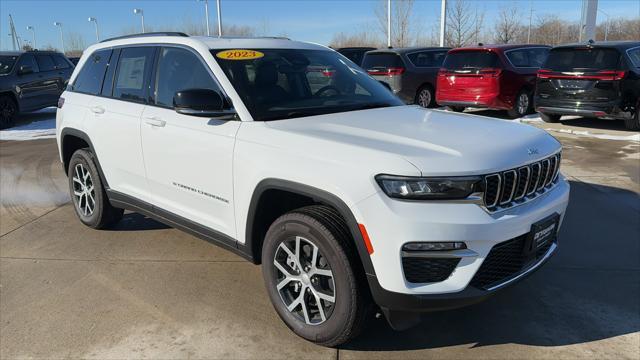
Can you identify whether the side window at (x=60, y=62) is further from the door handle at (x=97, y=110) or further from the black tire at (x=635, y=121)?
the black tire at (x=635, y=121)

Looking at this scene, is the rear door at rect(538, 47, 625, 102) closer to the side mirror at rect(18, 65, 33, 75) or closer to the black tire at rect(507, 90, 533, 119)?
the black tire at rect(507, 90, 533, 119)

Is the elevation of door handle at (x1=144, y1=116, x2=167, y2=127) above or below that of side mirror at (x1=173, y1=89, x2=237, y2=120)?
below

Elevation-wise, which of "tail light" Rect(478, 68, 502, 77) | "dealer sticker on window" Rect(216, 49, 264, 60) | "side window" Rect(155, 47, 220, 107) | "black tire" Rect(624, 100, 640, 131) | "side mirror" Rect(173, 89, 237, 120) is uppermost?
"dealer sticker on window" Rect(216, 49, 264, 60)

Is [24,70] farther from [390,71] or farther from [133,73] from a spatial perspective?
[133,73]

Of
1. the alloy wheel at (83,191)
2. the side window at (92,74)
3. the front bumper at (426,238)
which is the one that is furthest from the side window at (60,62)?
the front bumper at (426,238)

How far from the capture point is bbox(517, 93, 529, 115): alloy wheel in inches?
496

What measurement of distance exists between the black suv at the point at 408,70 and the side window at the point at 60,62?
821cm

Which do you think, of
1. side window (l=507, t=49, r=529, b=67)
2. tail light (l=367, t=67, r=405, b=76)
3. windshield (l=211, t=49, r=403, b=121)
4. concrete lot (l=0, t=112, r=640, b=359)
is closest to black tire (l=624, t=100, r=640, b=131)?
side window (l=507, t=49, r=529, b=67)

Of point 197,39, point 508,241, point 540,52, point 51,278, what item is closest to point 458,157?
point 508,241

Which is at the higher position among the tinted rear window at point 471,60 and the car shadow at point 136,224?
the tinted rear window at point 471,60

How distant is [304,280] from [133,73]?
8.14ft

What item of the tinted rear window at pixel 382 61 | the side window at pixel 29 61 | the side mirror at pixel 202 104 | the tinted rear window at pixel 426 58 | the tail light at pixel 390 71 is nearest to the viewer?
the side mirror at pixel 202 104

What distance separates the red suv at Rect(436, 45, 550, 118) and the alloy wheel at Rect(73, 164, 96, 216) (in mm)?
9330

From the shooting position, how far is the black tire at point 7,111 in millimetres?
12617
